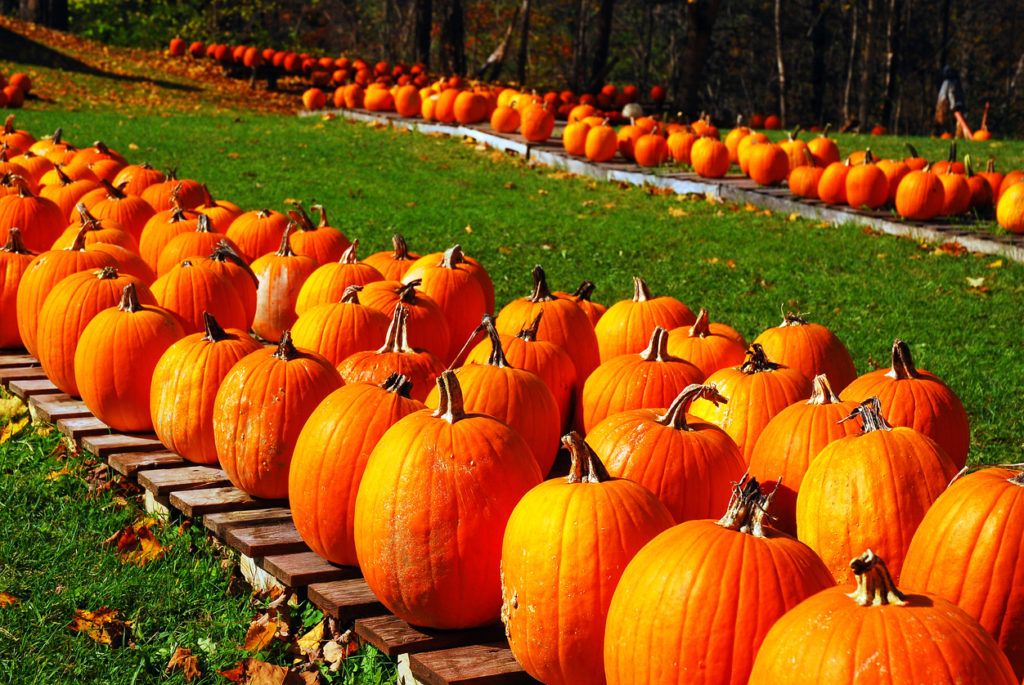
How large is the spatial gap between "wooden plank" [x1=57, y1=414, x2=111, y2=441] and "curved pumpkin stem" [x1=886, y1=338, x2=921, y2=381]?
129 inches

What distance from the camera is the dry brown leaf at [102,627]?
9.55 ft

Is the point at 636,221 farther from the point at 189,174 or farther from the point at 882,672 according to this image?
the point at 882,672

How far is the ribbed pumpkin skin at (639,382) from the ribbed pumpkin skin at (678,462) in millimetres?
600

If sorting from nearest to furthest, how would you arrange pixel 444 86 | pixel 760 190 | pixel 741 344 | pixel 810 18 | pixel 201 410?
pixel 201 410
pixel 741 344
pixel 760 190
pixel 444 86
pixel 810 18

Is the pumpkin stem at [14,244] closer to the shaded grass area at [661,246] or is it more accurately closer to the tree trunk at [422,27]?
the shaded grass area at [661,246]

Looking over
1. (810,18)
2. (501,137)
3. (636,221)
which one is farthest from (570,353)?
(810,18)

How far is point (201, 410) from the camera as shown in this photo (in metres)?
3.80

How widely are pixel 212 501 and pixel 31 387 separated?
75.4 inches

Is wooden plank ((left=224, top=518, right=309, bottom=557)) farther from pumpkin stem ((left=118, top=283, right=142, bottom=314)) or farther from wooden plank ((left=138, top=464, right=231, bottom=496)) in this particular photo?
pumpkin stem ((left=118, top=283, right=142, bottom=314))

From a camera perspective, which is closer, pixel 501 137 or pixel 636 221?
pixel 636 221

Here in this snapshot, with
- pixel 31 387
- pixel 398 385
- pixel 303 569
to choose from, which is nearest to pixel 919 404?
pixel 398 385

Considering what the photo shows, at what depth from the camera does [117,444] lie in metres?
4.12

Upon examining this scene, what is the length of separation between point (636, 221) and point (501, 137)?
5.45 metres

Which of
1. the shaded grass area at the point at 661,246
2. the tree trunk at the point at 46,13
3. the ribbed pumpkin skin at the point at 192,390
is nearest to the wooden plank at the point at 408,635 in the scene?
the ribbed pumpkin skin at the point at 192,390
